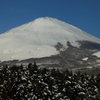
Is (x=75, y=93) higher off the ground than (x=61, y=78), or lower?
lower

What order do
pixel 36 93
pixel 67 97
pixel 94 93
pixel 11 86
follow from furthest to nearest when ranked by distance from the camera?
pixel 94 93
pixel 67 97
pixel 36 93
pixel 11 86

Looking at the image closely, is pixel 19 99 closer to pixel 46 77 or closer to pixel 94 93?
pixel 46 77

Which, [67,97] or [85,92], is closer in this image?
[67,97]

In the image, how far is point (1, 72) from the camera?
4503cm

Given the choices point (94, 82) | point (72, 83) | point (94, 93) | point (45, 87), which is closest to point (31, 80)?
point (45, 87)

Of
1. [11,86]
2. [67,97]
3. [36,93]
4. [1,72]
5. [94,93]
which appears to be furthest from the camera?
[94,93]

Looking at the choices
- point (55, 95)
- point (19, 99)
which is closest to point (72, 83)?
point (55, 95)

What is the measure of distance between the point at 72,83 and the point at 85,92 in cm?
293

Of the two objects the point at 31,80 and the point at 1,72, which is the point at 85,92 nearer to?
the point at 31,80

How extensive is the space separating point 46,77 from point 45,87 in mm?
4655

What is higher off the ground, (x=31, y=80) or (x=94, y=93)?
(x=31, y=80)

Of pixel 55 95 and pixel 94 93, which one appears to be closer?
pixel 55 95

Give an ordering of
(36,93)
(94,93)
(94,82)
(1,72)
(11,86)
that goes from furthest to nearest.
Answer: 1. (94,82)
2. (94,93)
3. (1,72)
4. (36,93)
5. (11,86)

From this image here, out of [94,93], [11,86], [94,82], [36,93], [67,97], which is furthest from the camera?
[94,82]
